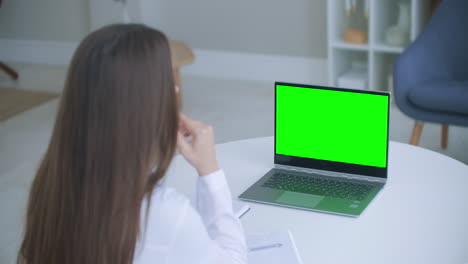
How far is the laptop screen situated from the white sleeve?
0.47 meters

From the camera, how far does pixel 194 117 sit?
4266 mm

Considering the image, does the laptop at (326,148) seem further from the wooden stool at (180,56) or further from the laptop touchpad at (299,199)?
the wooden stool at (180,56)

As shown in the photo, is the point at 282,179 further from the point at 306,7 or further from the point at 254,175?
the point at 306,7

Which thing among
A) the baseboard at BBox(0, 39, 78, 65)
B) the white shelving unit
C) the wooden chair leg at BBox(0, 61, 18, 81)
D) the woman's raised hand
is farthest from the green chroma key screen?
the baseboard at BBox(0, 39, 78, 65)

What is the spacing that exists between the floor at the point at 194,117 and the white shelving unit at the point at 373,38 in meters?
0.29

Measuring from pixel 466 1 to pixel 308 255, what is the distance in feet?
7.82

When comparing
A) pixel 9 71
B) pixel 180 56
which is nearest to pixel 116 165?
pixel 180 56

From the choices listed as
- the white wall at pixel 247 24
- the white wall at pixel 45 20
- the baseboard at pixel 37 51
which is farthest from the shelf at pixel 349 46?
the baseboard at pixel 37 51

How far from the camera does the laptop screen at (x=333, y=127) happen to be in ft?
5.57

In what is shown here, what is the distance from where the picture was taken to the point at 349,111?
1.71 m

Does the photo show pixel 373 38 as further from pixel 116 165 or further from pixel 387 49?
pixel 116 165

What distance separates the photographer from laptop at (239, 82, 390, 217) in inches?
65.6

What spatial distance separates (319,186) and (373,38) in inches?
105

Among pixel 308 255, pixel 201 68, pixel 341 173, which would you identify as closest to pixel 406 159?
pixel 341 173
